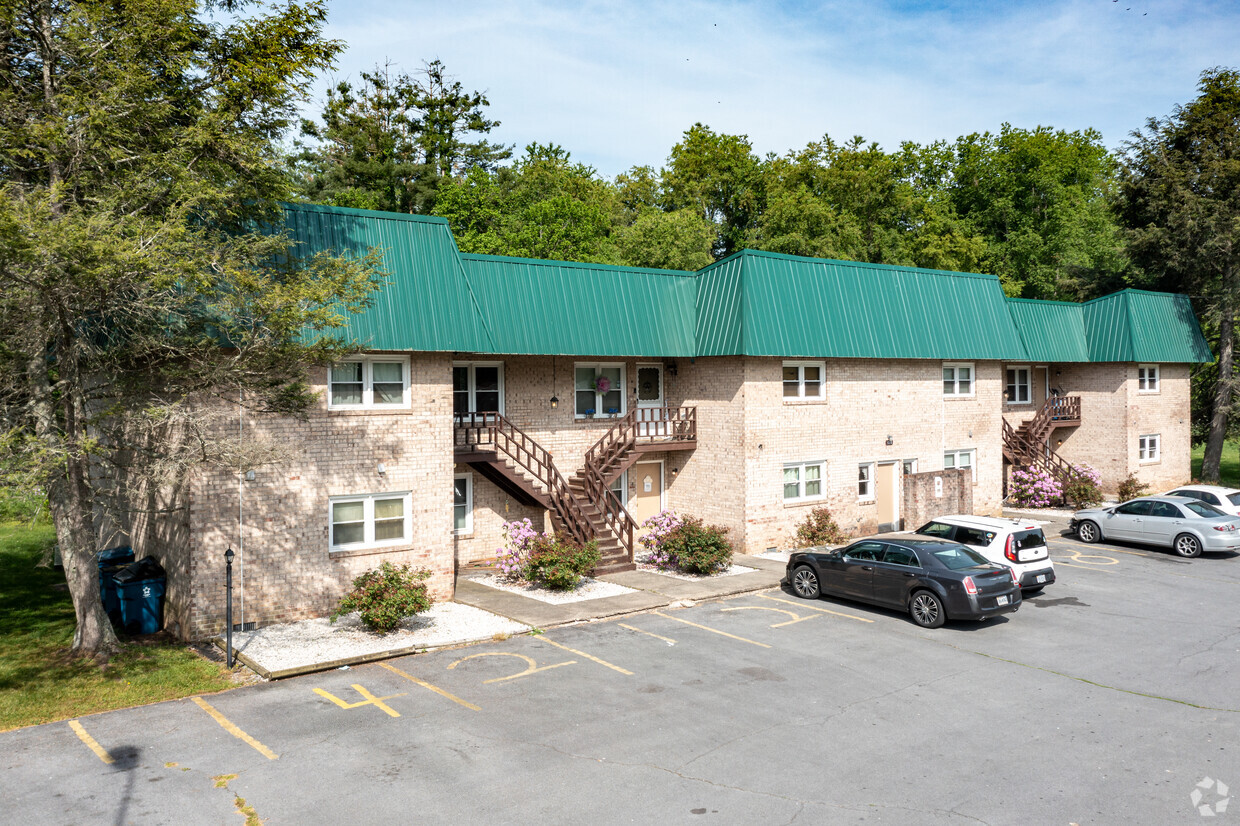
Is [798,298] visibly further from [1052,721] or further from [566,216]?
[566,216]

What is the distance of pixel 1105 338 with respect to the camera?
102ft

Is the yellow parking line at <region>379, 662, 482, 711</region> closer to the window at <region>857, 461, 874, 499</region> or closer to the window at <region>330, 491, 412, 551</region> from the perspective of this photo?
the window at <region>330, 491, 412, 551</region>

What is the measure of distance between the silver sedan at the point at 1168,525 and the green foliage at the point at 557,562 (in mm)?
15313

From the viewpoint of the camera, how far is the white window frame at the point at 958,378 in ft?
87.5

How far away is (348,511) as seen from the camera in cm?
1608

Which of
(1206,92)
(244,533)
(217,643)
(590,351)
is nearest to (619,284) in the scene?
(590,351)

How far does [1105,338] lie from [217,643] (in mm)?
31811

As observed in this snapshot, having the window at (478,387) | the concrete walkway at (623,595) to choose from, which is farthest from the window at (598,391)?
the concrete walkway at (623,595)

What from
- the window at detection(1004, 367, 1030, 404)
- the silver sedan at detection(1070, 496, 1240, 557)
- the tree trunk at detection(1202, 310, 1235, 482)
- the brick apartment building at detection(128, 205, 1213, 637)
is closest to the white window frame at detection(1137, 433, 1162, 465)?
the brick apartment building at detection(128, 205, 1213, 637)

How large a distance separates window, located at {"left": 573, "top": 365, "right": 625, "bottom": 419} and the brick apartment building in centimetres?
8

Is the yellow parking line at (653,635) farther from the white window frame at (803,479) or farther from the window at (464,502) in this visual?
the white window frame at (803,479)

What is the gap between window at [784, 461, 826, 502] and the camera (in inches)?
894

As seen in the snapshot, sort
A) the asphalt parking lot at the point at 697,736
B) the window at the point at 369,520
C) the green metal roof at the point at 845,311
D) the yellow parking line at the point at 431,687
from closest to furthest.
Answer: the asphalt parking lot at the point at 697,736, the yellow parking line at the point at 431,687, the window at the point at 369,520, the green metal roof at the point at 845,311

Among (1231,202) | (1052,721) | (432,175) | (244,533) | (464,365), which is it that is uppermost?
(432,175)
